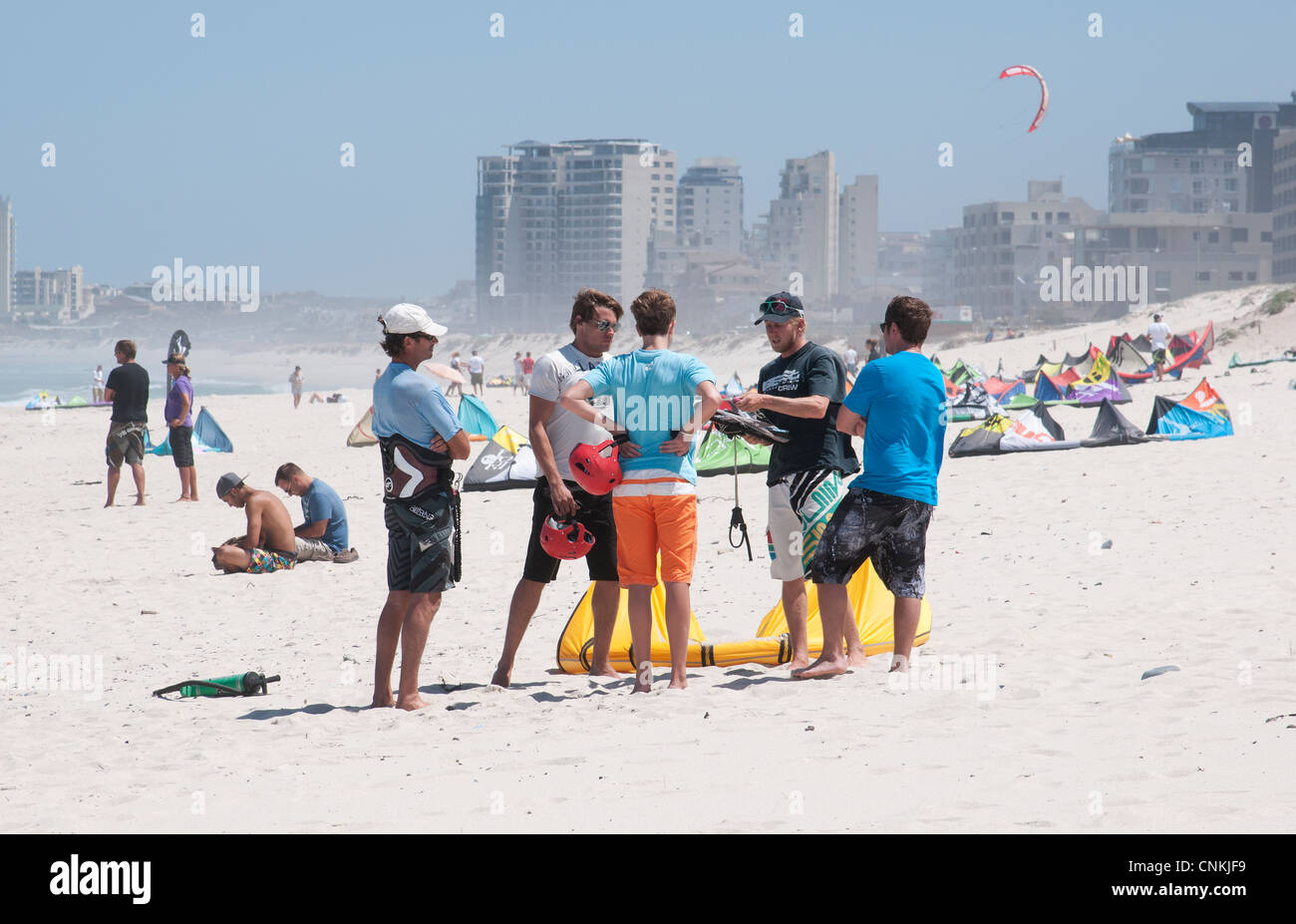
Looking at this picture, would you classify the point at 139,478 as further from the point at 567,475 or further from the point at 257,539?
the point at 567,475

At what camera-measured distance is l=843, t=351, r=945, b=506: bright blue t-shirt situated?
15.5ft

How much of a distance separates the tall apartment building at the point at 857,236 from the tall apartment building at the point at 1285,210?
274ft

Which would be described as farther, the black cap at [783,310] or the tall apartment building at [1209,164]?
the tall apartment building at [1209,164]

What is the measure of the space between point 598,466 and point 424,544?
686mm

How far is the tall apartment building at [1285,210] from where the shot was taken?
9500cm

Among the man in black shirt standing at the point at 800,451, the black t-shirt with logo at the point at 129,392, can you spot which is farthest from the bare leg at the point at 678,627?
the black t-shirt with logo at the point at 129,392

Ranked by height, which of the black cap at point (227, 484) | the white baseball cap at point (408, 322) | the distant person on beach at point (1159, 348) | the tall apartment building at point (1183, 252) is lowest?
the black cap at point (227, 484)

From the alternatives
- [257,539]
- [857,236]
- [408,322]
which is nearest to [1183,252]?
[857,236]

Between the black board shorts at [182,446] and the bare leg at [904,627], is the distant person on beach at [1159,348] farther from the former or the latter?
the bare leg at [904,627]

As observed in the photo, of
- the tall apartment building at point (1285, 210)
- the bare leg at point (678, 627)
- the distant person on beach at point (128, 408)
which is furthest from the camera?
the tall apartment building at point (1285, 210)

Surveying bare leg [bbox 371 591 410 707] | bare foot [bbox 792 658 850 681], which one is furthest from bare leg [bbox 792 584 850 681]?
bare leg [bbox 371 591 410 707]

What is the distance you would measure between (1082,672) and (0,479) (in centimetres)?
1447

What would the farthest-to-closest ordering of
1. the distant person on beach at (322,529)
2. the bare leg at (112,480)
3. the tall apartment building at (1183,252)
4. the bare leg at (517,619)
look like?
the tall apartment building at (1183,252) → the bare leg at (112,480) → the distant person on beach at (322,529) → the bare leg at (517,619)
